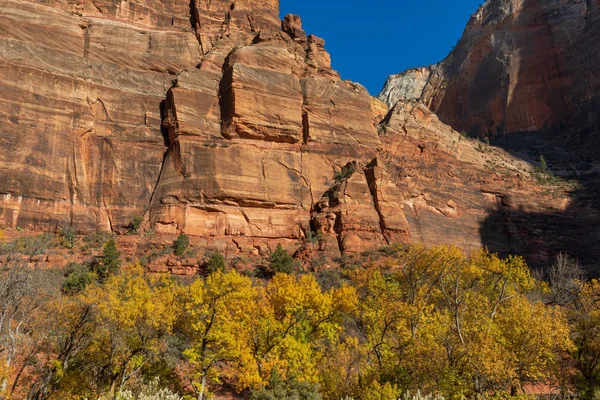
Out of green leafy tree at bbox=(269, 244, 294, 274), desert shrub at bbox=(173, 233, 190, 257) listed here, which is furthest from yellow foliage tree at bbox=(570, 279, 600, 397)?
desert shrub at bbox=(173, 233, 190, 257)

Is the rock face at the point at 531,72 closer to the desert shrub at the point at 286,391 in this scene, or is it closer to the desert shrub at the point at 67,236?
the desert shrub at the point at 67,236

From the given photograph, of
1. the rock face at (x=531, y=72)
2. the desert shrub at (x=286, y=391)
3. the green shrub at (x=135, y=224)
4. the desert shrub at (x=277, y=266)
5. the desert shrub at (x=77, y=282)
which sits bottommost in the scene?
the desert shrub at (x=286, y=391)

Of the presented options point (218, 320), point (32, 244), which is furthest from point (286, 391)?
point (32, 244)

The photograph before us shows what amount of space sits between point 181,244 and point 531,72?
299 feet

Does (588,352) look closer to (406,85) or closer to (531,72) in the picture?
(531,72)

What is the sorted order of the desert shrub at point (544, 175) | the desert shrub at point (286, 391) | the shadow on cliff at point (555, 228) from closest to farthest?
the desert shrub at point (286, 391) → the shadow on cliff at point (555, 228) → the desert shrub at point (544, 175)

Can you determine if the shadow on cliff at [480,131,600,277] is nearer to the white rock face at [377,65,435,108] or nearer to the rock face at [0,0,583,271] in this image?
the rock face at [0,0,583,271]

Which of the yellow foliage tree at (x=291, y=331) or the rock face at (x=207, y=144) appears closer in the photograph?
the yellow foliage tree at (x=291, y=331)

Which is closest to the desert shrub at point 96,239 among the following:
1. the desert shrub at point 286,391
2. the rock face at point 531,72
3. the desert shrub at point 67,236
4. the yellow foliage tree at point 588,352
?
the desert shrub at point 67,236

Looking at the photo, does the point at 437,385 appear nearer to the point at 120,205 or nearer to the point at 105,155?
the point at 120,205

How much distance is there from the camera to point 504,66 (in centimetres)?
10581

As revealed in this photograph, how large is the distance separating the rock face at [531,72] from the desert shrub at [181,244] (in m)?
79.7

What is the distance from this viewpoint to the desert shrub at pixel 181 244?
145 feet

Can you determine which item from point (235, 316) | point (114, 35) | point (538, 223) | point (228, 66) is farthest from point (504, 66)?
point (235, 316)
